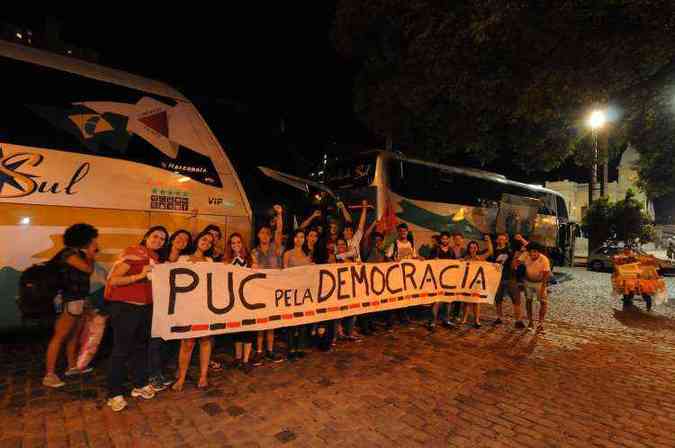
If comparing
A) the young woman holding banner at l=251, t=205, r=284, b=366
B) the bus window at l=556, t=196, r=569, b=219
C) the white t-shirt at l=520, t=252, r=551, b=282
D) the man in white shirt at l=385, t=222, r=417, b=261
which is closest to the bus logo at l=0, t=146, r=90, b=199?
the young woman holding banner at l=251, t=205, r=284, b=366

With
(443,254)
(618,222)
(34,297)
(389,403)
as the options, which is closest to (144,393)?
(34,297)

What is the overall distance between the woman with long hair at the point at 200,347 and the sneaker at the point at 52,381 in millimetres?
1285

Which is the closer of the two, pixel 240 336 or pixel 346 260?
pixel 240 336

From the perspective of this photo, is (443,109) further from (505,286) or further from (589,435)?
(589,435)

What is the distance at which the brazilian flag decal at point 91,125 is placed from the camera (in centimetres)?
492

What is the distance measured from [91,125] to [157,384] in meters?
3.84

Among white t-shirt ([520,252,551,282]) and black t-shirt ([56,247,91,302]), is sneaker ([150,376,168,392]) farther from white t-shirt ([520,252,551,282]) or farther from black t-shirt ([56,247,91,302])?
white t-shirt ([520,252,551,282])

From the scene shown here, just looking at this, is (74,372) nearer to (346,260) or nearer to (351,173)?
(346,260)

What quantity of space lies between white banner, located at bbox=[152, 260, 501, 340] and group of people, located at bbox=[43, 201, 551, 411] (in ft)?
0.61

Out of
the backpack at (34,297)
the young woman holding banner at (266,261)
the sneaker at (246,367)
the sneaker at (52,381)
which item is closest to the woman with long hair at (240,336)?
the sneaker at (246,367)

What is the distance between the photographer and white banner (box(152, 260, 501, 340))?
386 centimetres

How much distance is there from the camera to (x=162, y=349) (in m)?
4.02

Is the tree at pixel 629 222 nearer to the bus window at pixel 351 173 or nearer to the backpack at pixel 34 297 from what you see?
the bus window at pixel 351 173

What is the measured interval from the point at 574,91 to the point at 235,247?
7378mm
